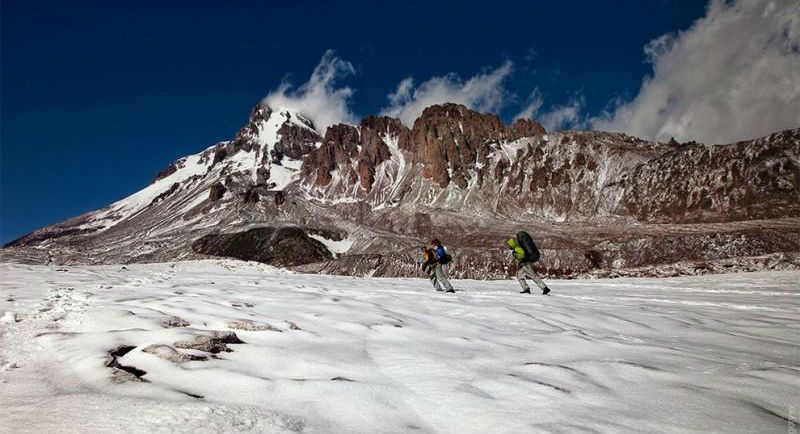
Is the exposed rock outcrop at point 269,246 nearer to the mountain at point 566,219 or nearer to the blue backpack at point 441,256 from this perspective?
the mountain at point 566,219

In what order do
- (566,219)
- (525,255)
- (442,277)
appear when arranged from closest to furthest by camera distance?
1. (442,277)
2. (525,255)
3. (566,219)

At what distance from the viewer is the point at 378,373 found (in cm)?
473

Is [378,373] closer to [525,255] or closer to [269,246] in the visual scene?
[525,255]

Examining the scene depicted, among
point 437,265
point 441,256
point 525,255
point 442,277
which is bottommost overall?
point 442,277

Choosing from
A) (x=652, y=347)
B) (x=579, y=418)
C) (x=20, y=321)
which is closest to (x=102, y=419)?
(x=579, y=418)

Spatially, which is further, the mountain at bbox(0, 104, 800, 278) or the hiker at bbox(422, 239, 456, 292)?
the mountain at bbox(0, 104, 800, 278)

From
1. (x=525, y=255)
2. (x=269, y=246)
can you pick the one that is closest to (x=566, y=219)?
Result: (x=269, y=246)

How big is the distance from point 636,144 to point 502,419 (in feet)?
643

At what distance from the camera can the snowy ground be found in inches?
134

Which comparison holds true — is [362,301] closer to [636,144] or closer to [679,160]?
[679,160]

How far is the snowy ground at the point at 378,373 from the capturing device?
340 centimetres

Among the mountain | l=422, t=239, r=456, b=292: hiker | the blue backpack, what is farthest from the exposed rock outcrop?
the blue backpack

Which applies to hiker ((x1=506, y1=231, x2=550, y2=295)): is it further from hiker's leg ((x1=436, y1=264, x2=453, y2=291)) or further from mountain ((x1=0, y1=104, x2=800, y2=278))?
mountain ((x1=0, y1=104, x2=800, y2=278))

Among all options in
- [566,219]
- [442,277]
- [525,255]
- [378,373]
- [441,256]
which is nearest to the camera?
[378,373]
